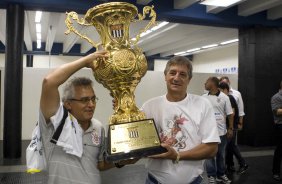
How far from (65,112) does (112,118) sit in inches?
11.9

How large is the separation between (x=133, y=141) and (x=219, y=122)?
227 centimetres

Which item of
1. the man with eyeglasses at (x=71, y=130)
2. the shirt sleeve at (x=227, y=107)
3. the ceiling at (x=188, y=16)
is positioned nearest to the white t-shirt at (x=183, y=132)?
the man with eyeglasses at (x=71, y=130)

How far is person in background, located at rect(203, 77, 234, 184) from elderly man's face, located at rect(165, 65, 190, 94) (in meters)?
2.13

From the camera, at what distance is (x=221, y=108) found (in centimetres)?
356

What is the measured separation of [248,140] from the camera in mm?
6246

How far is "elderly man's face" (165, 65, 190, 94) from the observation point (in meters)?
1.43

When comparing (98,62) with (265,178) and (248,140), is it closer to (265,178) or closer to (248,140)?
(265,178)

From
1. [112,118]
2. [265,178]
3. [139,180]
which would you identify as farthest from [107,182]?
[112,118]

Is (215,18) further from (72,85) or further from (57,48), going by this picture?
(57,48)

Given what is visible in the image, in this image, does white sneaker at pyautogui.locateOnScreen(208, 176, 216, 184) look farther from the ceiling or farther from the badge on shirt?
the ceiling

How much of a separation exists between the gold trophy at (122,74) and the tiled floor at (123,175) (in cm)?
243

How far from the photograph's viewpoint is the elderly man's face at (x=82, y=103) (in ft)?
4.26

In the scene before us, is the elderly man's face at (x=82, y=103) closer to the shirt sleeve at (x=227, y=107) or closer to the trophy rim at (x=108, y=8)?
the trophy rim at (x=108, y=8)

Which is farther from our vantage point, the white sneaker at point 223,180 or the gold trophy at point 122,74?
the white sneaker at point 223,180
